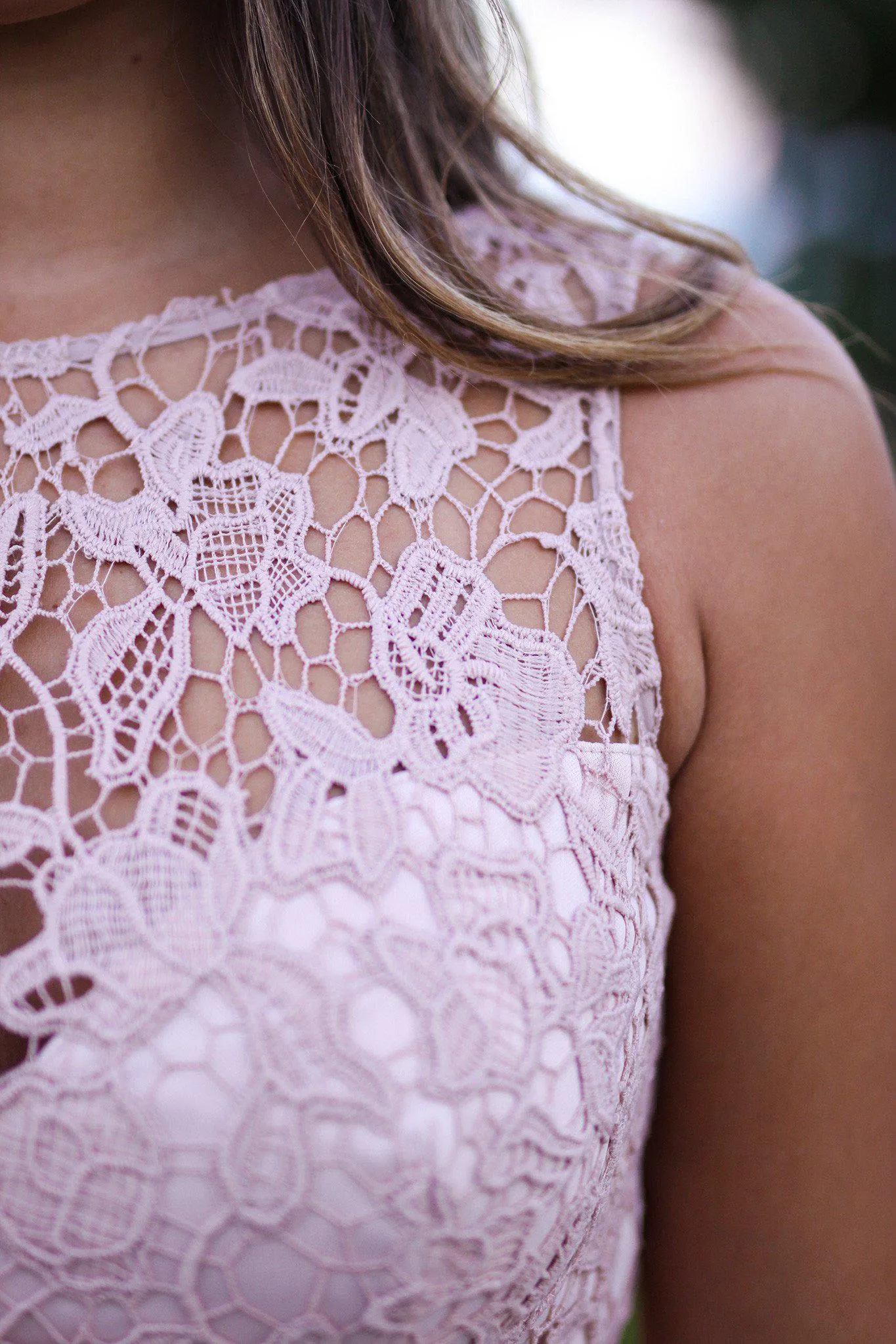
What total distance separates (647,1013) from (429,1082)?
11.3 inches

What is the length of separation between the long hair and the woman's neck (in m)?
0.08

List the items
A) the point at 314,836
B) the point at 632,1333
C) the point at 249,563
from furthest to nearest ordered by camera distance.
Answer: the point at 632,1333
the point at 249,563
the point at 314,836

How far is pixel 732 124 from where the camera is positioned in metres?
5.77

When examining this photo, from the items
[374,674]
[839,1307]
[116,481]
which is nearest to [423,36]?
[116,481]

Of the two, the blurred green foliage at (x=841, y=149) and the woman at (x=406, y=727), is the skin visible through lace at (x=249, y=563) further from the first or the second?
the blurred green foliage at (x=841, y=149)

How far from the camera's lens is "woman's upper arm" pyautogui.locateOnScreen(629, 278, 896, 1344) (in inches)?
40.7

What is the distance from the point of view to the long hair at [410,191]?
3.48 feet

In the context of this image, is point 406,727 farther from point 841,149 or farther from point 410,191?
point 841,149

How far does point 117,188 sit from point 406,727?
698 millimetres

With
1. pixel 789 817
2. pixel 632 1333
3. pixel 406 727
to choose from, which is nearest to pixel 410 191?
pixel 406 727

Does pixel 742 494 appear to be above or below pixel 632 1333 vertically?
above

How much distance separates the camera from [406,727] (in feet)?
2.90

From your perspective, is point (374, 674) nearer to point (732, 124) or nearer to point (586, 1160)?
point (586, 1160)

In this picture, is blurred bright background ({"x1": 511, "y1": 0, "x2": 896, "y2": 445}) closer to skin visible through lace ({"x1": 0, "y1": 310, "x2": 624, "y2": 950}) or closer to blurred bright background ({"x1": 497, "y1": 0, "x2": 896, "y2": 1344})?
blurred bright background ({"x1": 497, "y1": 0, "x2": 896, "y2": 1344})
